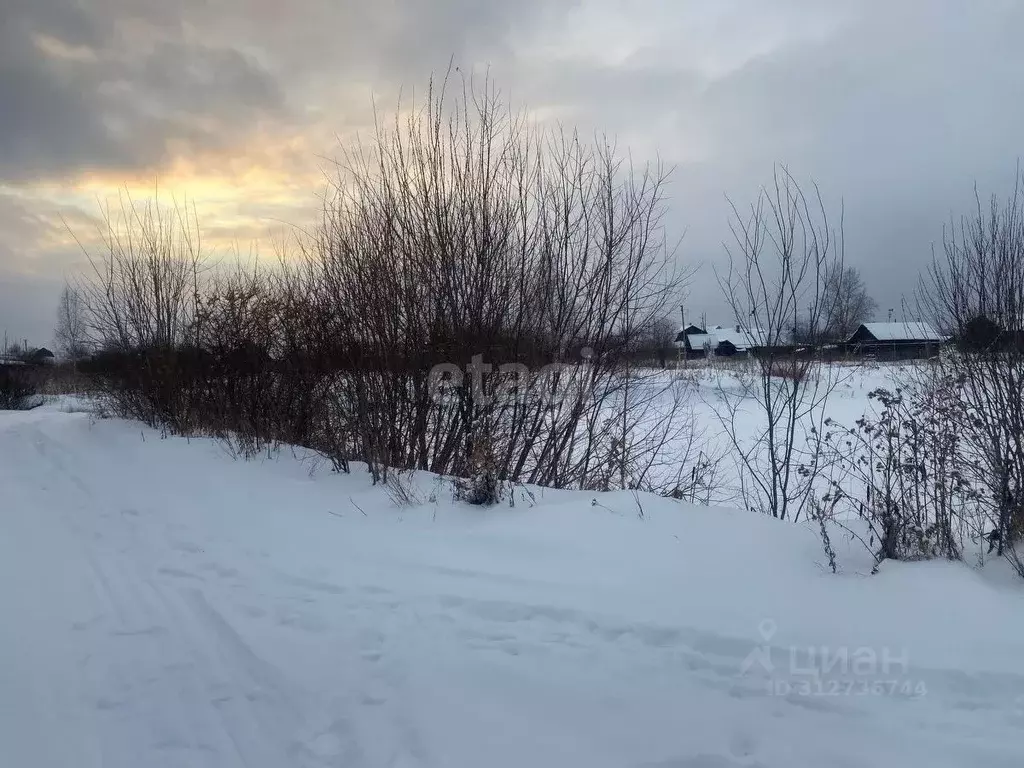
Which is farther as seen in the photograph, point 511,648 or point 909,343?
point 909,343

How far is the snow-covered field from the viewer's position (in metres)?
2.38

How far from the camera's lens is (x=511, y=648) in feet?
10.1

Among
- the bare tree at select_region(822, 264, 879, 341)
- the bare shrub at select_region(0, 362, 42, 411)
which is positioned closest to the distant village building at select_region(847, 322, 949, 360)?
the bare tree at select_region(822, 264, 879, 341)

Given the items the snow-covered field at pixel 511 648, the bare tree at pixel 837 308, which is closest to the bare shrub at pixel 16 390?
the snow-covered field at pixel 511 648

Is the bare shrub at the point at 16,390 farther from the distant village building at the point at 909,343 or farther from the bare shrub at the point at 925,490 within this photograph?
the bare shrub at the point at 925,490

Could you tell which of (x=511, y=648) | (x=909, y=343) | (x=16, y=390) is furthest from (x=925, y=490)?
(x=16, y=390)

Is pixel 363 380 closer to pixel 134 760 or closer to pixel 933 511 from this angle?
pixel 134 760

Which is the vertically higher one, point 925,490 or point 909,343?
point 909,343

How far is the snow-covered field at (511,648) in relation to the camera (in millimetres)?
2381

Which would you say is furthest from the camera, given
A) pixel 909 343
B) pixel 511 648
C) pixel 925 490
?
pixel 909 343

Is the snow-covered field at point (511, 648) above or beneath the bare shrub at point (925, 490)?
beneath

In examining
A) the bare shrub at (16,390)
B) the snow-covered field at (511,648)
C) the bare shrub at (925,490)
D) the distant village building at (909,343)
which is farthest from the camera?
the bare shrub at (16,390)

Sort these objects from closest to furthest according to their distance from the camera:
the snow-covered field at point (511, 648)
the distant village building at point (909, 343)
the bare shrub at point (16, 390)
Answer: the snow-covered field at point (511, 648)
the distant village building at point (909, 343)
the bare shrub at point (16, 390)

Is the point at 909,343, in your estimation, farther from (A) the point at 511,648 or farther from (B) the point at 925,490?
(A) the point at 511,648
